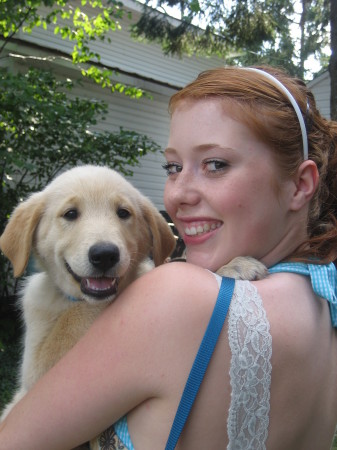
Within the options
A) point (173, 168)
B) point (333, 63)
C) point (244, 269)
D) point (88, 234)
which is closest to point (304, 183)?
point (244, 269)

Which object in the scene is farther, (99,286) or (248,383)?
(99,286)

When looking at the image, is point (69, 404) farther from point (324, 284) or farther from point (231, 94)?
point (231, 94)

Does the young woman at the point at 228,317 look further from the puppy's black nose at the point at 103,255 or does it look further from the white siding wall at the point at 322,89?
the white siding wall at the point at 322,89

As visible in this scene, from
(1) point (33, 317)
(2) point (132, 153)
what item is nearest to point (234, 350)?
(1) point (33, 317)

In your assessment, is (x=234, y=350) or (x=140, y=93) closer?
(x=234, y=350)

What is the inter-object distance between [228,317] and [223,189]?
51 cm

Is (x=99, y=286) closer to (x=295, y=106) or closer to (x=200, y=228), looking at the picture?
(x=200, y=228)

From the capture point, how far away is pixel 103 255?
7.80 ft

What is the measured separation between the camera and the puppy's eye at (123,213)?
2829 millimetres

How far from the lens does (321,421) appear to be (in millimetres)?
1825

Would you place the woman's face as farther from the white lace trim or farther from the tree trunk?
the tree trunk

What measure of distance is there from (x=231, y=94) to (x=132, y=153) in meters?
6.02

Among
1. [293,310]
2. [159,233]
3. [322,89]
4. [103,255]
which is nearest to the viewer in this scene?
[293,310]

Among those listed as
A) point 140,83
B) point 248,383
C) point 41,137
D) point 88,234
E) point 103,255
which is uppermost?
point 140,83
